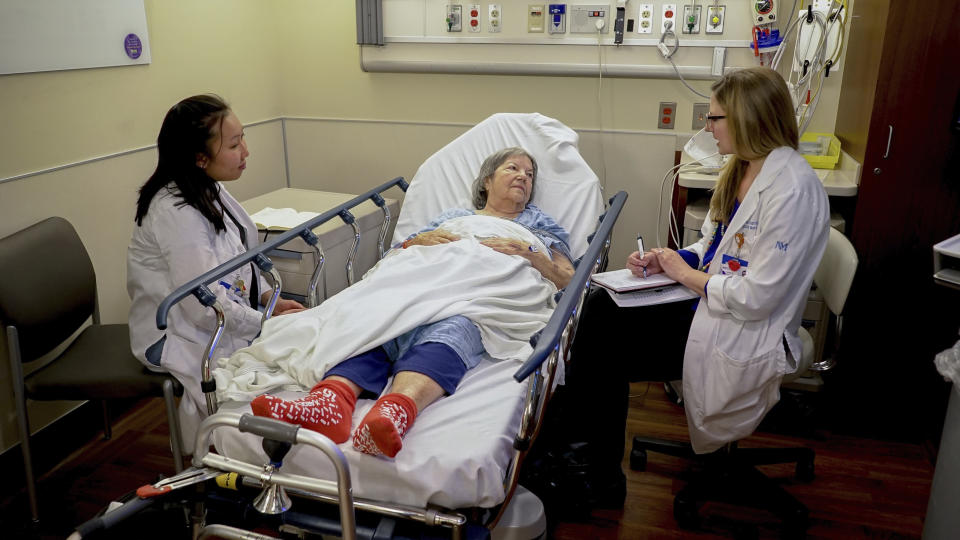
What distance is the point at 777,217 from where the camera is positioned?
6.65 feet

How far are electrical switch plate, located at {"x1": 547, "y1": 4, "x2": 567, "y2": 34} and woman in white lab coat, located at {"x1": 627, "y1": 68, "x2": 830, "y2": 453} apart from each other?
4.69 ft

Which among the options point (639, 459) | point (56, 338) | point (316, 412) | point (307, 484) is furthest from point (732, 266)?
point (56, 338)

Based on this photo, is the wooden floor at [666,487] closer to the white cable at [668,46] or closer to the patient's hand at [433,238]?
the patient's hand at [433,238]

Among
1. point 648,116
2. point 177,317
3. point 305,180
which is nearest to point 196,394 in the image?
point 177,317

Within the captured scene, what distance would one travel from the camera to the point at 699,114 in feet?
11.1

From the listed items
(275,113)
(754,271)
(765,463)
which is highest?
(275,113)

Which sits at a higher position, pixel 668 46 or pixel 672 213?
pixel 668 46

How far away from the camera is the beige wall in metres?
2.61

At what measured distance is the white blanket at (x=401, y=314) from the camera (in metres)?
1.89

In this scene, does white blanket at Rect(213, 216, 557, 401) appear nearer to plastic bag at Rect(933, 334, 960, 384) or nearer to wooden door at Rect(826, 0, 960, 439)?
plastic bag at Rect(933, 334, 960, 384)

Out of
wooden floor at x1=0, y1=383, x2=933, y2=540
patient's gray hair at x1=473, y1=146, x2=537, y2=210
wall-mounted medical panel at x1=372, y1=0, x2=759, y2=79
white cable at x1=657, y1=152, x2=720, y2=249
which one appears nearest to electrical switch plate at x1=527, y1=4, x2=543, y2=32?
wall-mounted medical panel at x1=372, y1=0, x2=759, y2=79

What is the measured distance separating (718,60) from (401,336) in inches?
81.9

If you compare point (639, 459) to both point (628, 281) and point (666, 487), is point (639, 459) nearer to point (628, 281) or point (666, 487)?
point (666, 487)

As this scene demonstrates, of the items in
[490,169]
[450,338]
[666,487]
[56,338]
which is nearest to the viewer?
[450,338]
